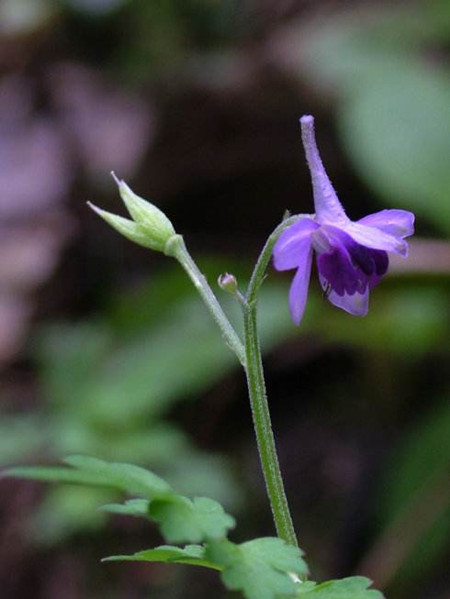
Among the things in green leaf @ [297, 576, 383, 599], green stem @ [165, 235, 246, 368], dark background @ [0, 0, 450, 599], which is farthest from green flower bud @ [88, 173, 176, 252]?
dark background @ [0, 0, 450, 599]

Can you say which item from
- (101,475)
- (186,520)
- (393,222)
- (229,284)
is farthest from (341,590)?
(393,222)

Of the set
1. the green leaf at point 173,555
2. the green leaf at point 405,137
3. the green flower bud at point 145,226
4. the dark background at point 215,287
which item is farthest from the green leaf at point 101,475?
the green leaf at point 405,137

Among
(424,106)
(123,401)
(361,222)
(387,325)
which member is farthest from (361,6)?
(361,222)

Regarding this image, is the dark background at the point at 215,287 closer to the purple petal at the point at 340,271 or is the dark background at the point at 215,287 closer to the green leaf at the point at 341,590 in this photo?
the purple petal at the point at 340,271

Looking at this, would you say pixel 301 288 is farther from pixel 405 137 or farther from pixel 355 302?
pixel 405 137

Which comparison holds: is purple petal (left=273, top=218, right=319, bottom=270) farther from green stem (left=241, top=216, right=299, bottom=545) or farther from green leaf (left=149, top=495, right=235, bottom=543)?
green leaf (left=149, top=495, right=235, bottom=543)

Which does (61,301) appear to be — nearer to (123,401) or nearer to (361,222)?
(123,401)
